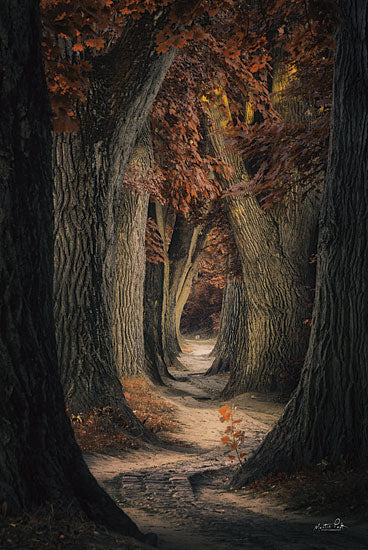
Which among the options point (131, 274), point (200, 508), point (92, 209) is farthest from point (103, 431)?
point (131, 274)

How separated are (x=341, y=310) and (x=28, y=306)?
3.10m

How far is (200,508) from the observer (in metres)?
4.55

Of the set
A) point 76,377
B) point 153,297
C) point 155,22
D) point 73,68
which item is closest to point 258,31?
point 155,22

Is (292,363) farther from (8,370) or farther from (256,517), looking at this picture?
(8,370)

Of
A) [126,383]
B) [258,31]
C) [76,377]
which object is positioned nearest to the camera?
[76,377]

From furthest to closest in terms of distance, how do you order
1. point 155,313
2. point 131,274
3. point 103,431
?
point 155,313, point 131,274, point 103,431

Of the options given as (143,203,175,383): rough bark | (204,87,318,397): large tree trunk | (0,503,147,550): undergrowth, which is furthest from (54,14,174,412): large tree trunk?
(143,203,175,383): rough bark

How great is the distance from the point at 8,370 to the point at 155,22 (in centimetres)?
540

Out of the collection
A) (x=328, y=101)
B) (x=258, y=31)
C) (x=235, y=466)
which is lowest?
(x=235, y=466)

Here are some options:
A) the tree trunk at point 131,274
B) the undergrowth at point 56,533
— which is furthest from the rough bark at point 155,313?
the undergrowth at point 56,533

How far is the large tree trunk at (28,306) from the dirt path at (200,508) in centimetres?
85

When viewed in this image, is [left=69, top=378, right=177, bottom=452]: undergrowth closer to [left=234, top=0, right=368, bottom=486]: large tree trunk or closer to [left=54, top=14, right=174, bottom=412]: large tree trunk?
[left=54, top=14, right=174, bottom=412]: large tree trunk

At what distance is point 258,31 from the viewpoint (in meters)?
8.17
